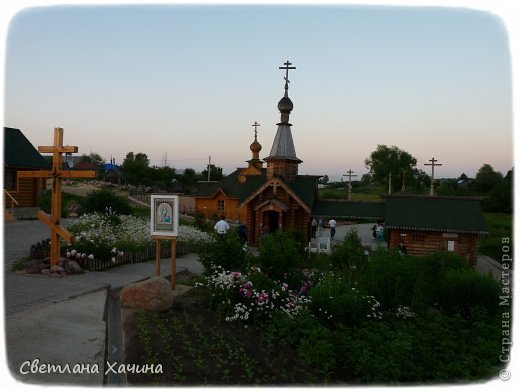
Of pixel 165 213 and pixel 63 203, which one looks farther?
pixel 63 203

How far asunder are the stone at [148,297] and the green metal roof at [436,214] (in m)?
11.7

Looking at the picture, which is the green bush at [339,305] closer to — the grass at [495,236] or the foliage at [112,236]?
the foliage at [112,236]

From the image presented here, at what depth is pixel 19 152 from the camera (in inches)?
943

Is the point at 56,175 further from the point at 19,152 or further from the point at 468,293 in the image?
the point at 19,152

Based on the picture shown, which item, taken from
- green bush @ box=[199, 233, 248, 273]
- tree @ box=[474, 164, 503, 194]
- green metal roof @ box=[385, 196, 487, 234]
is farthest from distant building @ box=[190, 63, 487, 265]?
tree @ box=[474, 164, 503, 194]

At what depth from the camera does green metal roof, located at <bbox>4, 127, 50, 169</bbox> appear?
22.7 meters

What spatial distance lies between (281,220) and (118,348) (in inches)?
566

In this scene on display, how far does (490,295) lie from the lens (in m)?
8.27

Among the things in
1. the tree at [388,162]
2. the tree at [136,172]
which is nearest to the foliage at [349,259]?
the tree at [136,172]

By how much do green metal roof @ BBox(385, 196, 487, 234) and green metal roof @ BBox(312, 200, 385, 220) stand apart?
2.63 ft

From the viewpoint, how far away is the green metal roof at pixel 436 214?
1622 cm

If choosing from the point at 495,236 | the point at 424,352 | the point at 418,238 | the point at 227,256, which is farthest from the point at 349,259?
the point at 495,236

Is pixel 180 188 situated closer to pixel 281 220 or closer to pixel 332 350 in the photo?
pixel 281 220

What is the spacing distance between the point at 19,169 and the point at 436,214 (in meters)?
22.7
